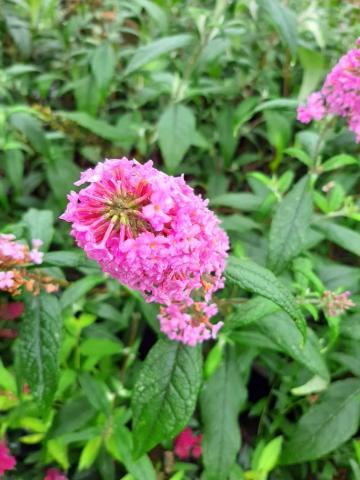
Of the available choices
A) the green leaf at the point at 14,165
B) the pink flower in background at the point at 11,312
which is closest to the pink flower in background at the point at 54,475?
the pink flower in background at the point at 11,312

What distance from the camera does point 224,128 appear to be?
2.28 meters

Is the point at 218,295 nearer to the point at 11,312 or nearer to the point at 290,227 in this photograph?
the point at 290,227

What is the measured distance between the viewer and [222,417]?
152cm

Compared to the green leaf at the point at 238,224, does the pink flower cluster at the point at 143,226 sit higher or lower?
higher

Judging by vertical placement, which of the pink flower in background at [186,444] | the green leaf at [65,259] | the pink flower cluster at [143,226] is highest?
the pink flower cluster at [143,226]

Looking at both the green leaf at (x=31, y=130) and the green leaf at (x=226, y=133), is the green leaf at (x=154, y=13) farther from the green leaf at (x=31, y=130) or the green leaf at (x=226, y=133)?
the green leaf at (x=31, y=130)

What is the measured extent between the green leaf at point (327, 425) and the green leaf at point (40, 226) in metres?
1.03

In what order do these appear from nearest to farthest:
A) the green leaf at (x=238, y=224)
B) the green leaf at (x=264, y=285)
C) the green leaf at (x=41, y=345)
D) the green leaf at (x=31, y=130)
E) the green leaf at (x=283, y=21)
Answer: the green leaf at (x=264, y=285) → the green leaf at (x=41, y=345) → the green leaf at (x=283, y=21) → the green leaf at (x=238, y=224) → the green leaf at (x=31, y=130)

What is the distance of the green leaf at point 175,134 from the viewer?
6.08ft

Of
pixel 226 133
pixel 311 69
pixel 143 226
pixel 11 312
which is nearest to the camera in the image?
pixel 143 226

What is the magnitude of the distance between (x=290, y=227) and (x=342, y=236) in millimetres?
286

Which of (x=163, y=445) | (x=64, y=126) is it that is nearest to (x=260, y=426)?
(x=163, y=445)

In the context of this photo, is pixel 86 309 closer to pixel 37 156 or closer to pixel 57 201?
pixel 57 201

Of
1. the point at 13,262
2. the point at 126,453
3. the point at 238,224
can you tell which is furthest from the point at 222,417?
the point at 13,262
